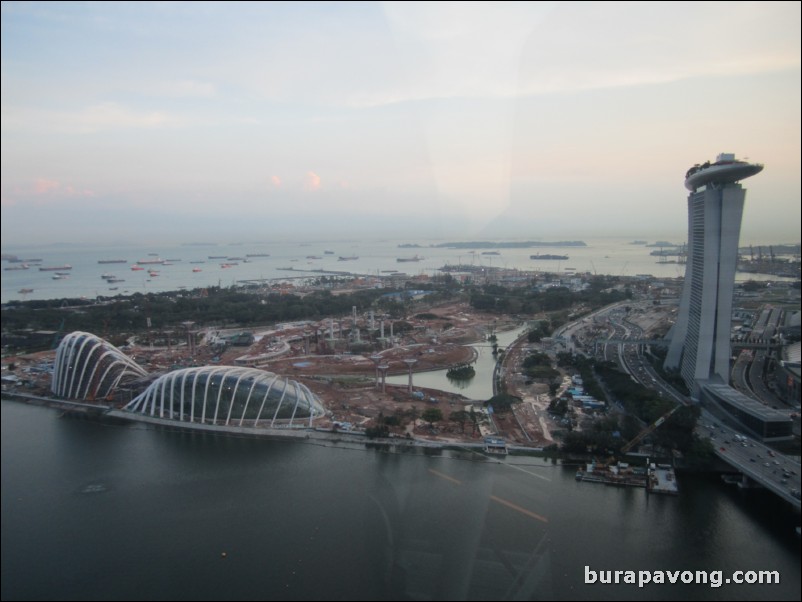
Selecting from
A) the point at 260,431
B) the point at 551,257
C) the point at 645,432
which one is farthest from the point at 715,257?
the point at 551,257

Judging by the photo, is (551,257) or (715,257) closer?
(715,257)

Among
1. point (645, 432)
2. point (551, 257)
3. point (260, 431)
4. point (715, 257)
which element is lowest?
point (260, 431)

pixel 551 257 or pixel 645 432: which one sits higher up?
pixel 551 257

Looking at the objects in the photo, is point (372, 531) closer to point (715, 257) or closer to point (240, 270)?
point (715, 257)

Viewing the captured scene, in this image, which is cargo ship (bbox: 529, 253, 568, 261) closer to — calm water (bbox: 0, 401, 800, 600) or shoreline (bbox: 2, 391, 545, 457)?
shoreline (bbox: 2, 391, 545, 457)

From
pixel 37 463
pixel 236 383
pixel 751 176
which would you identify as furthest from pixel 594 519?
pixel 37 463

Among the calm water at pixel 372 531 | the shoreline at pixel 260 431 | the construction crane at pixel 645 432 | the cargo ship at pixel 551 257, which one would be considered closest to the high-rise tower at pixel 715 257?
the construction crane at pixel 645 432
